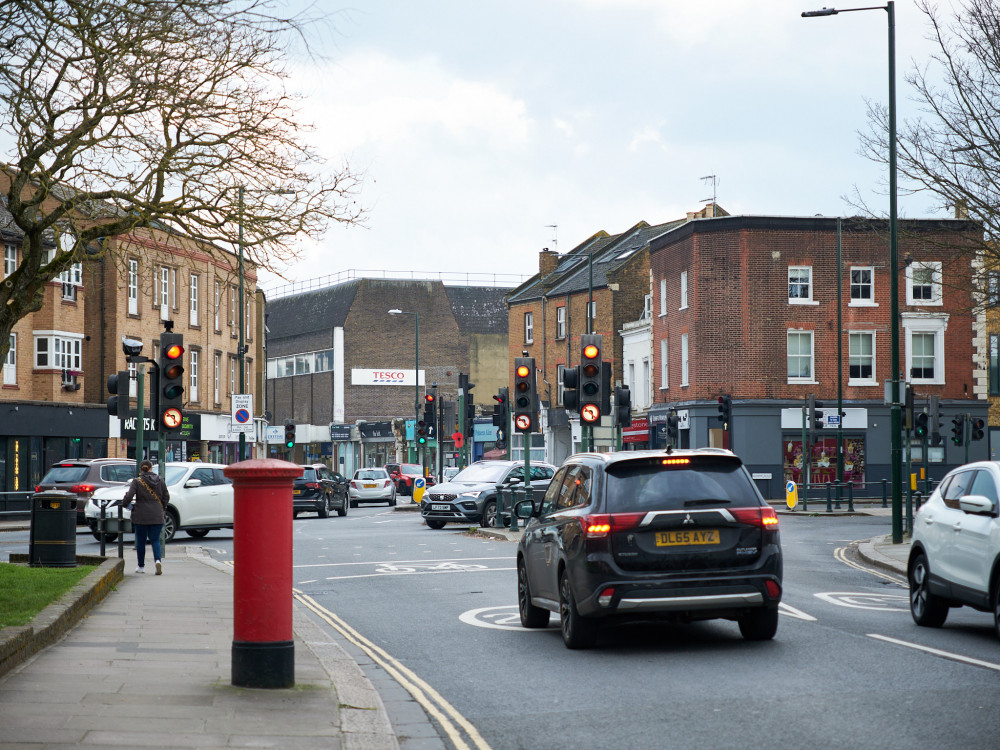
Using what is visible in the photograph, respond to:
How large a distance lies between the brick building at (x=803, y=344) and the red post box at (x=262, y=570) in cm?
4179

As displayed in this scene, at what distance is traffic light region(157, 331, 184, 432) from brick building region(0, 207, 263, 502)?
55.0ft

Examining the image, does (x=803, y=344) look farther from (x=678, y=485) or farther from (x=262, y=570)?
(x=262, y=570)

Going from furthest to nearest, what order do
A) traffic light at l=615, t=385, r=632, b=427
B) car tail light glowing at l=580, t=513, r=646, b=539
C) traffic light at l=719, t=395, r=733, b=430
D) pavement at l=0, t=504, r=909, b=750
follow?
traffic light at l=719, t=395, r=733, b=430 → traffic light at l=615, t=385, r=632, b=427 → car tail light glowing at l=580, t=513, r=646, b=539 → pavement at l=0, t=504, r=909, b=750

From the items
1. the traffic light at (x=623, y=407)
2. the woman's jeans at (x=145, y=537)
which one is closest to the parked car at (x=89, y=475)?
the woman's jeans at (x=145, y=537)

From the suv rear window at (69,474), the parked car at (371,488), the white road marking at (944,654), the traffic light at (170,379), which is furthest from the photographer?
the parked car at (371,488)

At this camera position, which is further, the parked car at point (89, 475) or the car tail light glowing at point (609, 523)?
the parked car at point (89, 475)

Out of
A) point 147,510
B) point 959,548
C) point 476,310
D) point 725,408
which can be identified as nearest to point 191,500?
point 147,510

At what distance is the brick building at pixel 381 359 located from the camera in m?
89.2

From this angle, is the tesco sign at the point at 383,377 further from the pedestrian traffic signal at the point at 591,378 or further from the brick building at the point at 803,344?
the pedestrian traffic signal at the point at 591,378

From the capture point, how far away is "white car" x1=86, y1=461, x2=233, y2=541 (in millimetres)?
27453

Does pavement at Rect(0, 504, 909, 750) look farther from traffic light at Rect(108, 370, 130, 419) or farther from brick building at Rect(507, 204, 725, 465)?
brick building at Rect(507, 204, 725, 465)

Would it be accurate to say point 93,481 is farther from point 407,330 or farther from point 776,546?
point 407,330

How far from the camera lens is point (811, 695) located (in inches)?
333

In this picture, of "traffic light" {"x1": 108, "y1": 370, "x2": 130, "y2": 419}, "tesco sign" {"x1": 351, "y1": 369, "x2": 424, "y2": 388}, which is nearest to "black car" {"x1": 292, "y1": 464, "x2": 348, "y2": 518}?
"traffic light" {"x1": 108, "y1": 370, "x2": 130, "y2": 419}
